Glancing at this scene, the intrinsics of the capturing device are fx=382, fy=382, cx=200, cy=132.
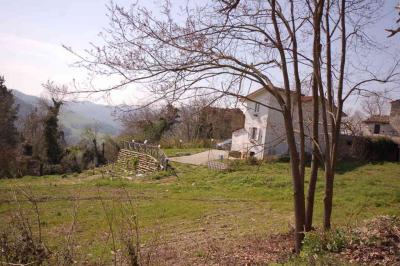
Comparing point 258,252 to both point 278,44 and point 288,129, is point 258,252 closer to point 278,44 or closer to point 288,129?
point 288,129

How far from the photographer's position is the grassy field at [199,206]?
9.86 metres

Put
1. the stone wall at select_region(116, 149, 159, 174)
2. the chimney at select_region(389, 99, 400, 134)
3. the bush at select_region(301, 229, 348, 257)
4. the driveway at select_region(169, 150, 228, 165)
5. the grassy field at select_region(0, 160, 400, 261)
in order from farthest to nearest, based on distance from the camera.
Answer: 1. the chimney at select_region(389, 99, 400, 134)
2. the driveway at select_region(169, 150, 228, 165)
3. the stone wall at select_region(116, 149, 159, 174)
4. the grassy field at select_region(0, 160, 400, 261)
5. the bush at select_region(301, 229, 348, 257)

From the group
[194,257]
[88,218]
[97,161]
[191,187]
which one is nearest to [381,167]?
[191,187]

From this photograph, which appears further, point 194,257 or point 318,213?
point 318,213

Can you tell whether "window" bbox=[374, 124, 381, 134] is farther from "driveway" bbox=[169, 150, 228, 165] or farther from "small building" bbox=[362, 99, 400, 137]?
"driveway" bbox=[169, 150, 228, 165]

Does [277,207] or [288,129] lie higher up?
[288,129]

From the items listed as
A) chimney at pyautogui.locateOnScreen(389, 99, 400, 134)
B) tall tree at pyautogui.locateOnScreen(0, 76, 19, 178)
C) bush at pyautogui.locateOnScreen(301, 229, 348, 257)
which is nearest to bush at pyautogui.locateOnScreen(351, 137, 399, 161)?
chimney at pyautogui.locateOnScreen(389, 99, 400, 134)

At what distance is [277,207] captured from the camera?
1491 centimetres

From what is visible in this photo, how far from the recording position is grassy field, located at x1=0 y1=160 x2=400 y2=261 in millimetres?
9859

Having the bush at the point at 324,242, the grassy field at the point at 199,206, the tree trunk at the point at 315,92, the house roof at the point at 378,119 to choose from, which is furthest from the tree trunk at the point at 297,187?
the house roof at the point at 378,119

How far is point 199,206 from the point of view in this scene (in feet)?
49.9

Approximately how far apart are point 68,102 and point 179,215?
8771 millimetres

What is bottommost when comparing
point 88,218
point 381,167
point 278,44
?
point 88,218

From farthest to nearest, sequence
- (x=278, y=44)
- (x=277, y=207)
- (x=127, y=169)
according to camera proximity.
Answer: (x=127, y=169) → (x=277, y=207) → (x=278, y=44)
